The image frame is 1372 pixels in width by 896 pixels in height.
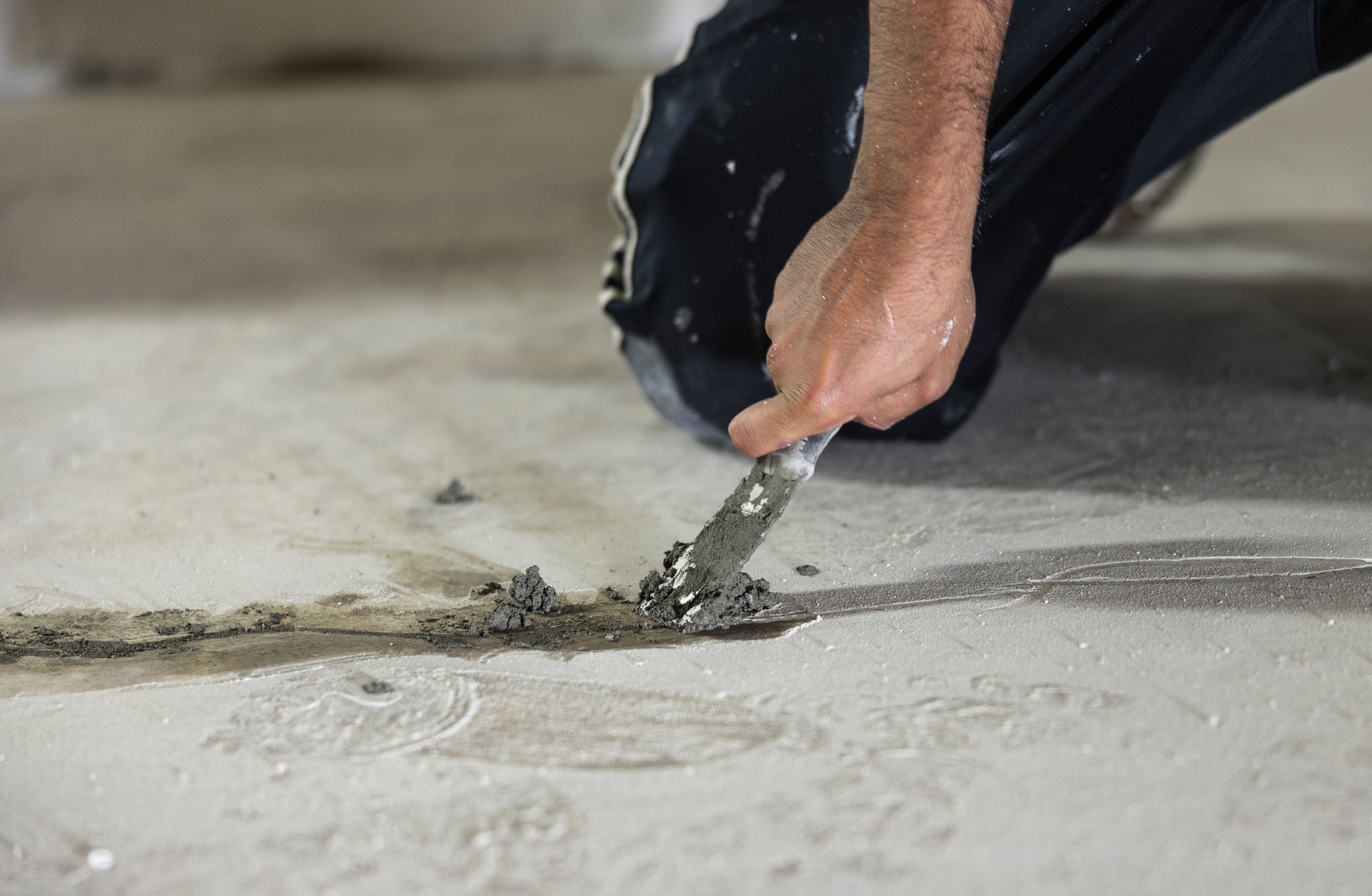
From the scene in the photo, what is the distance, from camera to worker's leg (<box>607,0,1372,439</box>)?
62.7 inches

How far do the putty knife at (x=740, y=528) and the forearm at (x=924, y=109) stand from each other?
269 mm

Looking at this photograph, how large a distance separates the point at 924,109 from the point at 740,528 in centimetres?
51

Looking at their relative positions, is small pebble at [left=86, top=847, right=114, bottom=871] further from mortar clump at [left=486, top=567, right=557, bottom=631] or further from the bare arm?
the bare arm

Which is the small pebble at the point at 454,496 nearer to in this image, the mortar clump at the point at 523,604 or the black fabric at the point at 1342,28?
the mortar clump at the point at 523,604

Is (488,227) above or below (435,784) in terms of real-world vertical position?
above

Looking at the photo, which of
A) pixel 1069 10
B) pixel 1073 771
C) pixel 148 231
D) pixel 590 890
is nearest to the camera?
pixel 590 890

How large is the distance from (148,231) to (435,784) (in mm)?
2731

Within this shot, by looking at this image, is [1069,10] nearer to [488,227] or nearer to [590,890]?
[590,890]

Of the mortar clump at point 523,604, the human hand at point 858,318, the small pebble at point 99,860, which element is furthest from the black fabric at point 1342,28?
the small pebble at point 99,860

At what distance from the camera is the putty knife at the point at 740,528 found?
4.40ft

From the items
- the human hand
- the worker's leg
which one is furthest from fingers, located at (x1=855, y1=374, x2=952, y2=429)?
the worker's leg

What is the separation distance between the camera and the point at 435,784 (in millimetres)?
1077

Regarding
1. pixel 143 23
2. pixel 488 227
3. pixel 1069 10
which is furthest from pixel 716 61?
pixel 143 23

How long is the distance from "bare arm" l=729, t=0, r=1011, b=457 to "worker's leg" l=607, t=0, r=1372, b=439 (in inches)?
11.1
